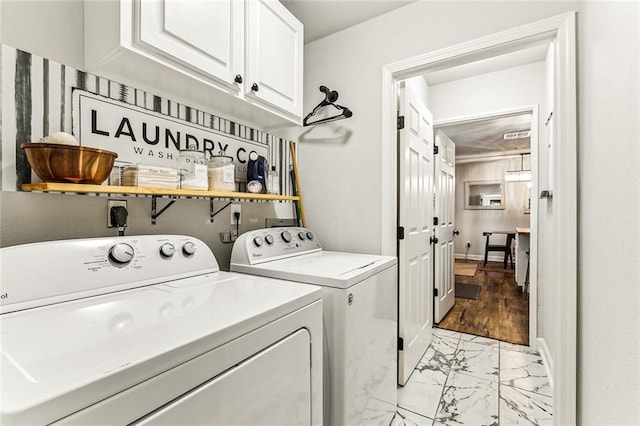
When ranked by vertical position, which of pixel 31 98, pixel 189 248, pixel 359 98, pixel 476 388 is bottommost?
pixel 476 388

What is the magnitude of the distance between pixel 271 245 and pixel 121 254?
2.43 feet

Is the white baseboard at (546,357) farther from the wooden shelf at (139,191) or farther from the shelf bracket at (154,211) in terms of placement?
the shelf bracket at (154,211)

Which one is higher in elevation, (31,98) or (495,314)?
(31,98)

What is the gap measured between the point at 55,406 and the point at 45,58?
3.90ft

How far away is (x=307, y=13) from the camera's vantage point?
2.00 meters

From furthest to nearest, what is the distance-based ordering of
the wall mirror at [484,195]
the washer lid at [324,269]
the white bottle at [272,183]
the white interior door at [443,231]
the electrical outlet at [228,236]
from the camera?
the wall mirror at [484,195] → the white interior door at [443,231] → the white bottle at [272,183] → the electrical outlet at [228,236] → the washer lid at [324,269]

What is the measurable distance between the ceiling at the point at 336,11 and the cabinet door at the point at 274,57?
21 cm

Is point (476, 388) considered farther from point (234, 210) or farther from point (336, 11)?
point (336, 11)

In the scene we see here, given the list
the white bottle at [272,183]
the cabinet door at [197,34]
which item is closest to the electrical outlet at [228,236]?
the white bottle at [272,183]

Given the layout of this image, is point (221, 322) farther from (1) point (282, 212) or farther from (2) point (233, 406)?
(1) point (282, 212)

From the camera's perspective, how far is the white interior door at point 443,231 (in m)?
3.11

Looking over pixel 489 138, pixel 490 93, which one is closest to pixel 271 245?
pixel 490 93

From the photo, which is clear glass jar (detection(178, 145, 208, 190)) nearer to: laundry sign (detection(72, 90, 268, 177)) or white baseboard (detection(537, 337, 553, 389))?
laundry sign (detection(72, 90, 268, 177))

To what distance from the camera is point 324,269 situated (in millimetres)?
1429
